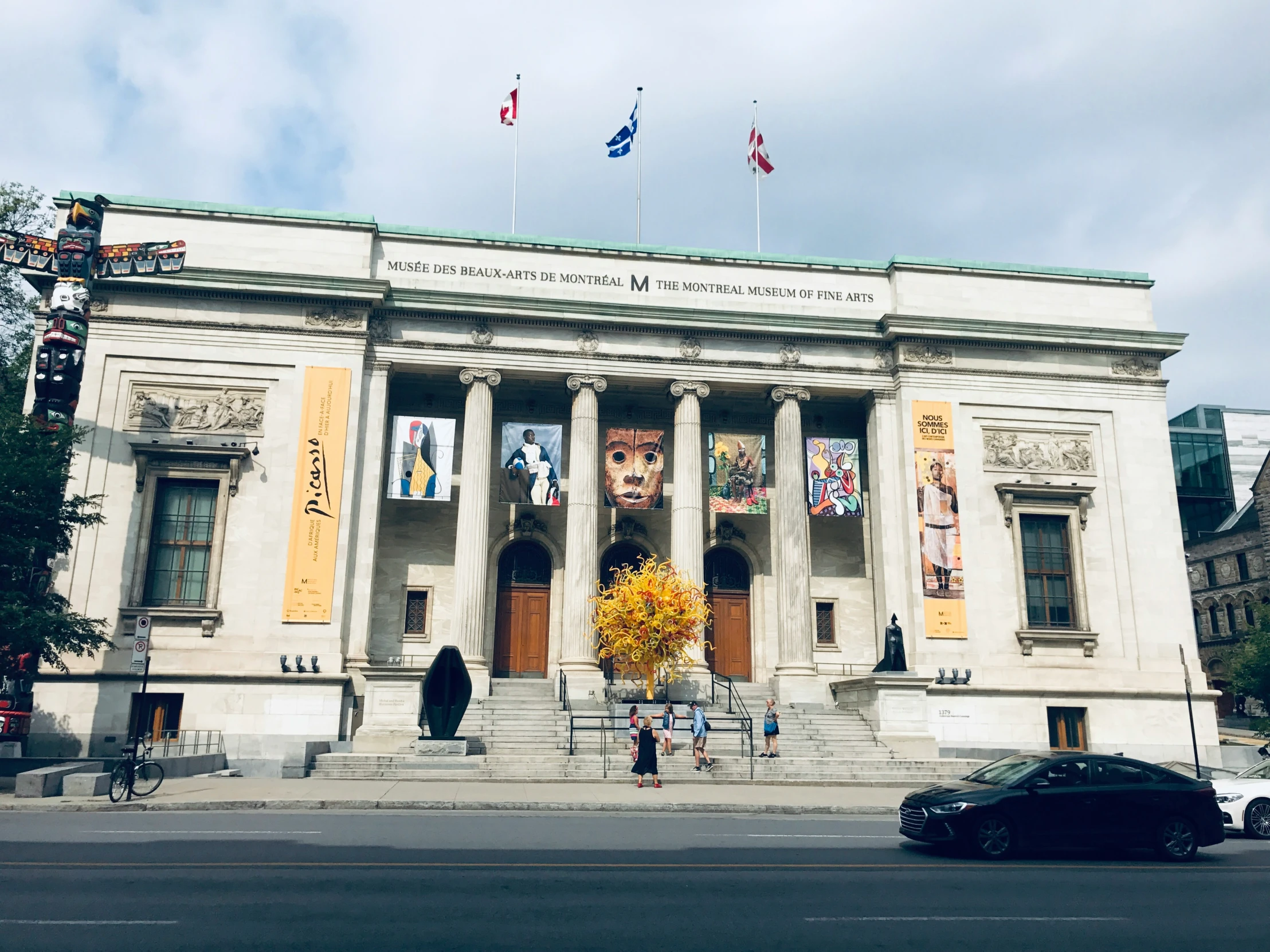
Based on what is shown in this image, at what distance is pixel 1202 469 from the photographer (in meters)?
65.4

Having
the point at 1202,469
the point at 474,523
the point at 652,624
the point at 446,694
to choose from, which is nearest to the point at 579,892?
the point at 446,694

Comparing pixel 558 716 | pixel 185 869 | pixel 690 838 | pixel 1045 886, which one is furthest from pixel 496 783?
pixel 1045 886

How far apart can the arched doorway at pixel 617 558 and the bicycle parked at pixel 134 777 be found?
1715 cm

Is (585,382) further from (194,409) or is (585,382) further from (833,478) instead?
(194,409)

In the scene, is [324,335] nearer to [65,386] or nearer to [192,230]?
[192,230]

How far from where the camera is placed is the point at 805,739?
26.6m

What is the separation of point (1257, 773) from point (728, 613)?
19367 millimetres

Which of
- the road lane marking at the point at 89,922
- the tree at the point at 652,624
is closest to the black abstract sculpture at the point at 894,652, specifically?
the tree at the point at 652,624

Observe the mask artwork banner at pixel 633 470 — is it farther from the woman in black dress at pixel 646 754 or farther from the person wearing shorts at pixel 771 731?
the woman in black dress at pixel 646 754

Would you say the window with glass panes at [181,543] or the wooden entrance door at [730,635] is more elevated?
the window with glass panes at [181,543]

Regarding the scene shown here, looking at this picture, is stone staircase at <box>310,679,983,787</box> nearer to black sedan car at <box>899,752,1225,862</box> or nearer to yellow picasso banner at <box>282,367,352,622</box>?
yellow picasso banner at <box>282,367,352,622</box>

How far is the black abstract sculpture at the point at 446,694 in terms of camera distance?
895 inches

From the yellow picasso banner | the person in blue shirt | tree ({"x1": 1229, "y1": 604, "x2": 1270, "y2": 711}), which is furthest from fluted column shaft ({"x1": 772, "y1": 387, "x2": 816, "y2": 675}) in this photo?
tree ({"x1": 1229, "y1": 604, "x2": 1270, "y2": 711})

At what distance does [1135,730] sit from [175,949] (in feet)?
98.3
